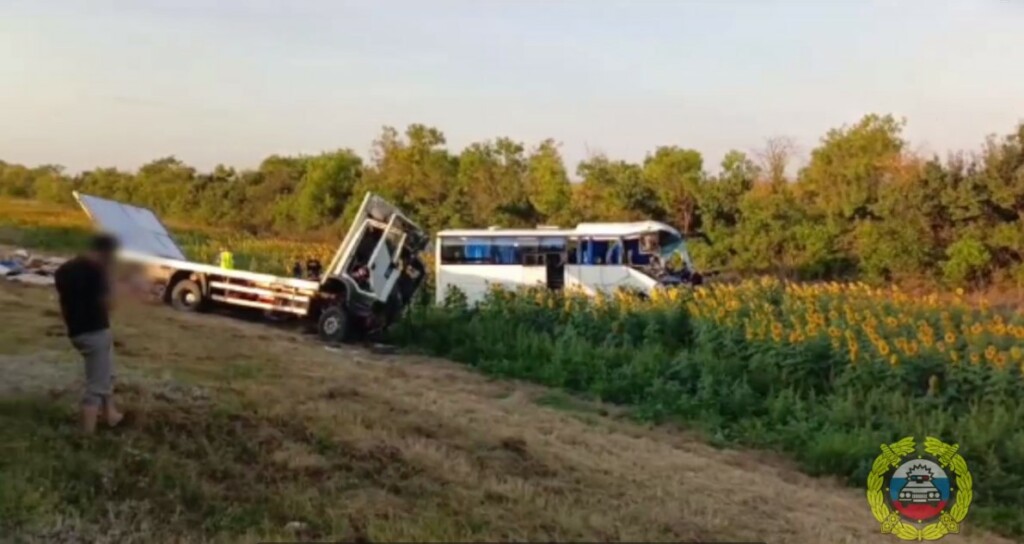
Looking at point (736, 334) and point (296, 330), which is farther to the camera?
point (296, 330)

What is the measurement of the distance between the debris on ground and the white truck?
2.11 meters

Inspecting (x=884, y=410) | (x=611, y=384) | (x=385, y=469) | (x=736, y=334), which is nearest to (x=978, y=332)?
(x=884, y=410)

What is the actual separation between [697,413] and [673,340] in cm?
310

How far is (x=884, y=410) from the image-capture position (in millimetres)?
9352

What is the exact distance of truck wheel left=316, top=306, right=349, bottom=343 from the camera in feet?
51.5

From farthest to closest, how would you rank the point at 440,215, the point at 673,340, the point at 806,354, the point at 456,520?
the point at 440,215, the point at 673,340, the point at 806,354, the point at 456,520

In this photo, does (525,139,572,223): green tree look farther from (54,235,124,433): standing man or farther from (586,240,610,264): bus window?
(54,235,124,433): standing man

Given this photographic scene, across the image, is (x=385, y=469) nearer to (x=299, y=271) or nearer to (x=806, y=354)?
(x=806, y=354)

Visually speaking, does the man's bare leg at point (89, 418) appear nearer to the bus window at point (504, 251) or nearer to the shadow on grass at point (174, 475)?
the shadow on grass at point (174, 475)

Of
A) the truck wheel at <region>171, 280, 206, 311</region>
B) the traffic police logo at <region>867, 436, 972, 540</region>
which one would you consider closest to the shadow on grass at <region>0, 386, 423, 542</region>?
the traffic police logo at <region>867, 436, 972, 540</region>

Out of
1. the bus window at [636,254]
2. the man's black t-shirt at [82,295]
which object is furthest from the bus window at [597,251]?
the man's black t-shirt at [82,295]

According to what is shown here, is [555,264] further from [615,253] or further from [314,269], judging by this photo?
[314,269]

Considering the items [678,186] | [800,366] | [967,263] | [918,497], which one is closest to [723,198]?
[678,186]

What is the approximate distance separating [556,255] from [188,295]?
847cm
